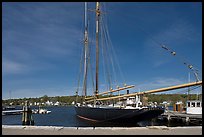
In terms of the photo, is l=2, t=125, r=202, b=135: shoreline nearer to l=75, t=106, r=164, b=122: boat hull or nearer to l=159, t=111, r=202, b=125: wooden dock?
l=75, t=106, r=164, b=122: boat hull

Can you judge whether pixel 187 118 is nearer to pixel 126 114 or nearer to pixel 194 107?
pixel 194 107

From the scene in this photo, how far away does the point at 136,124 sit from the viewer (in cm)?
3506

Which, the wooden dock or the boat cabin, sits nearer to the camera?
the wooden dock

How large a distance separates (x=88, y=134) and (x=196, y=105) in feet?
107

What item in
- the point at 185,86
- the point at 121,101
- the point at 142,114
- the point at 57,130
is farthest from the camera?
the point at 121,101

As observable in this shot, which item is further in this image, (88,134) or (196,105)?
(196,105)

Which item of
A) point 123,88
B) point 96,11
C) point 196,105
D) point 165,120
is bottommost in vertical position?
point 165,120

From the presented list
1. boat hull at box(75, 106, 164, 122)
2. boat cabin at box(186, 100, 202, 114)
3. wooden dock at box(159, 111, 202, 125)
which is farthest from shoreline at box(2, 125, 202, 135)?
boat cabin at box(186, 100, 202, 114)

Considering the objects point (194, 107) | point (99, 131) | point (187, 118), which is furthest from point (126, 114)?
point (99, 131)

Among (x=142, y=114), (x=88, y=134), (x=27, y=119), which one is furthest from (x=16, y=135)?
(x=27, y=119)

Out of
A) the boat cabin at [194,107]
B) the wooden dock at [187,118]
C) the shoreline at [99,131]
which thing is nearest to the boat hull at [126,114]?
the wooden dock at [187,118]

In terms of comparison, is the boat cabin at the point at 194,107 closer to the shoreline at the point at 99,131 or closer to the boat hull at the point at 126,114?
the boat hull at the point at 126,114

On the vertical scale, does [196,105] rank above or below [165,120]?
above

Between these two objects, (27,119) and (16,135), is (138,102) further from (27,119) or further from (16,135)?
(16,135)
